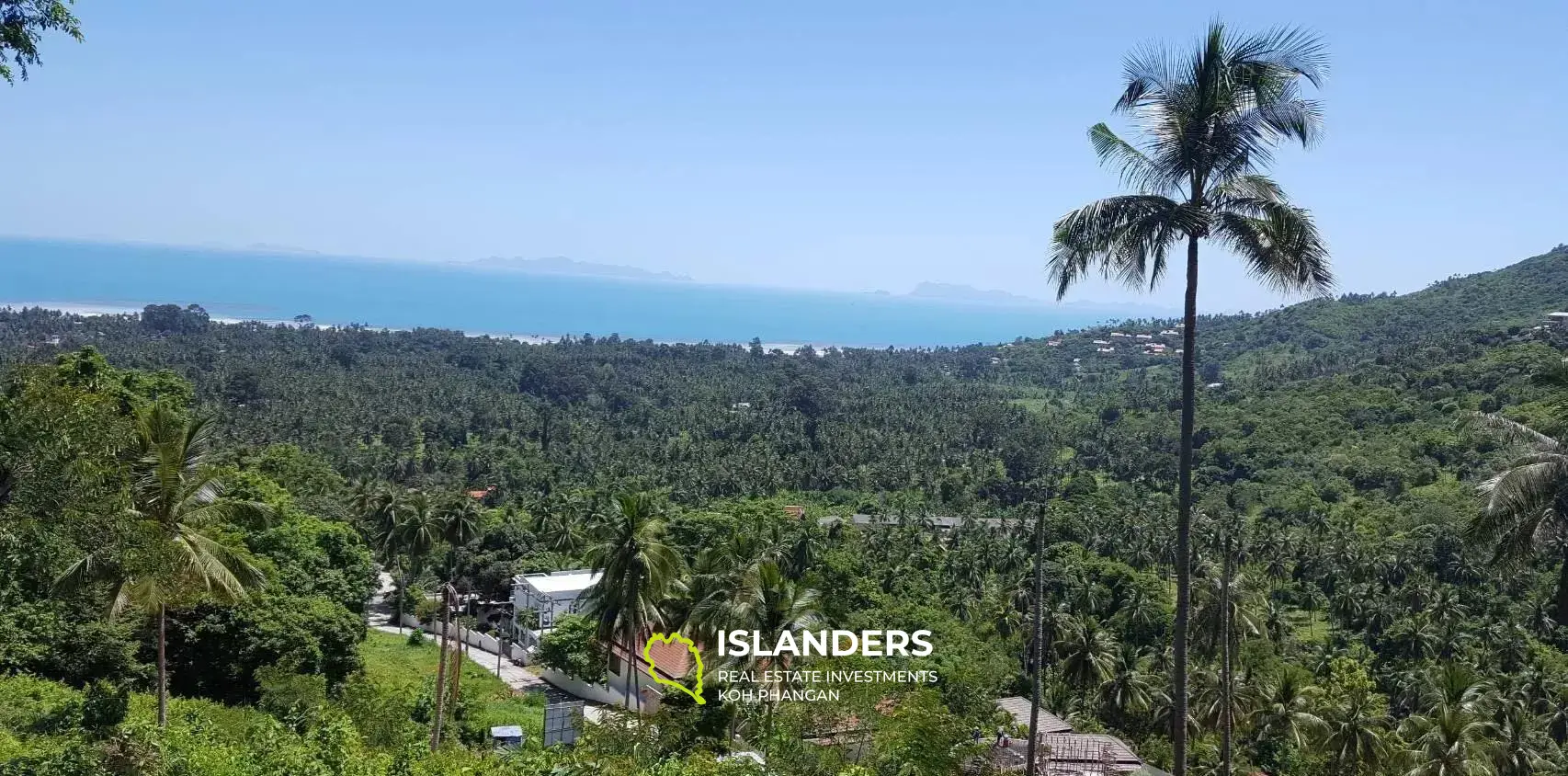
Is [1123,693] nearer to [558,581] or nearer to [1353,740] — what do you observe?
[1353,740]

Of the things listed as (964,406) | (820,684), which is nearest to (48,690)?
(820,684)

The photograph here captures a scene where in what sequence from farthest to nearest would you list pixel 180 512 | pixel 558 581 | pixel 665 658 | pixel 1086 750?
pixel 558 581 → pixel 665 658 → pixel 1086 750 → pixel 180 512

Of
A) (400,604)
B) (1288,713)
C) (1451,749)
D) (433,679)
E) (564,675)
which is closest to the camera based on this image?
(1451,749)

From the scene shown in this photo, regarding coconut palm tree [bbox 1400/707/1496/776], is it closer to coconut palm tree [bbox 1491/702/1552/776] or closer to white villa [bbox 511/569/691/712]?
coconut palm tree [bbox 1491/702/1552/776]

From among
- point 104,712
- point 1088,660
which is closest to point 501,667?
point 104,712

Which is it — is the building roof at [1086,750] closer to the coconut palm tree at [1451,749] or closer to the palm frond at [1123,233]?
the coconut palm tree at [1451,749]
